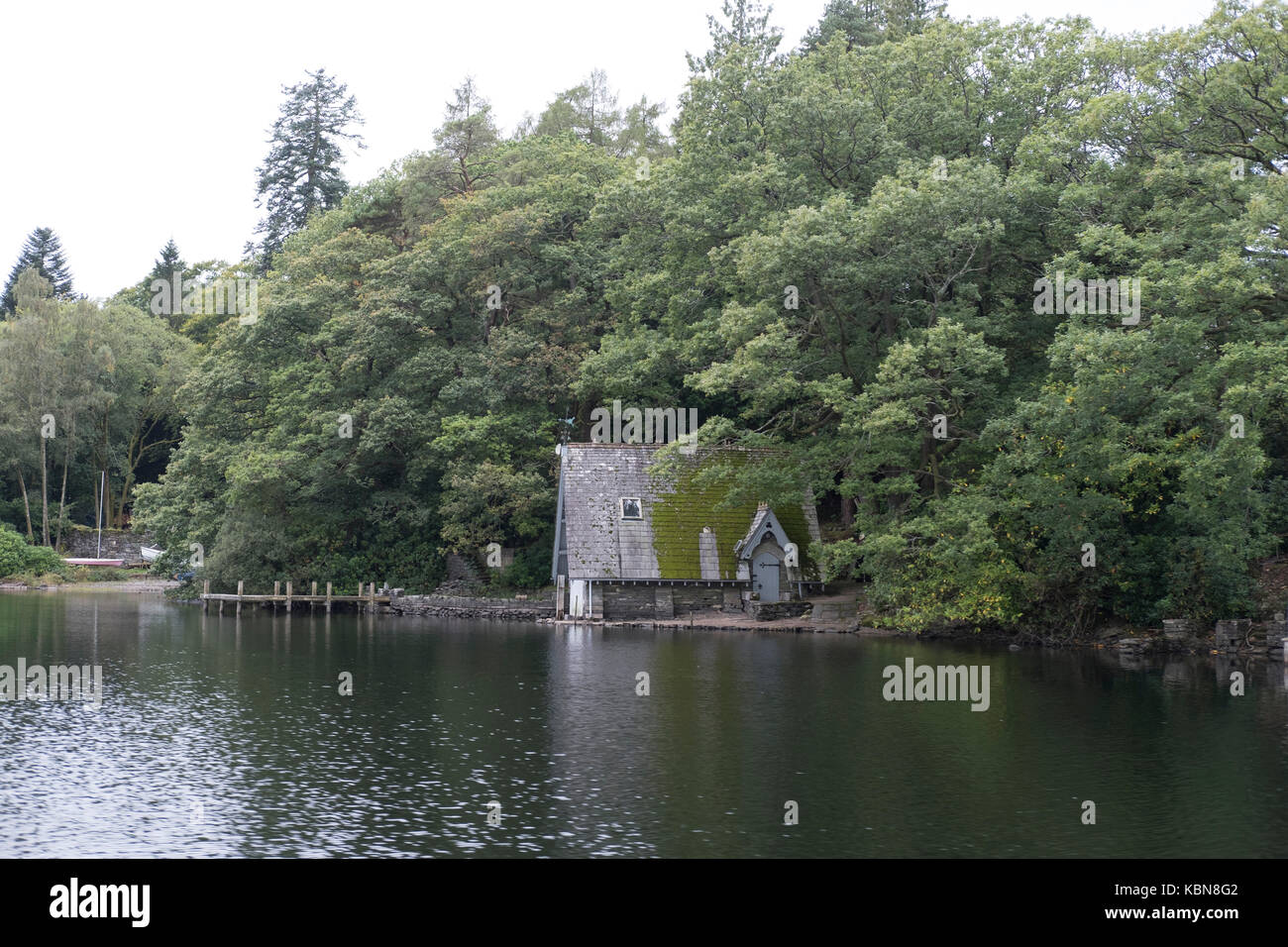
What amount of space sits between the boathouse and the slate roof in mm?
38

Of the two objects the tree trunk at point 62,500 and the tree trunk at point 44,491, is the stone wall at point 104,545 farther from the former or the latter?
the tree trunk at point 44,491

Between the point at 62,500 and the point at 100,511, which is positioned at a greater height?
the point at 62,500

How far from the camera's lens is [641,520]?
45.2 metres

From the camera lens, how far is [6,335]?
7300 centimetres

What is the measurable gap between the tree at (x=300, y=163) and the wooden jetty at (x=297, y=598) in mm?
35412

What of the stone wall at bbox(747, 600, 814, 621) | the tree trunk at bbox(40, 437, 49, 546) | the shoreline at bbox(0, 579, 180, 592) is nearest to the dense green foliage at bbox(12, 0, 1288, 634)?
the stone wall at bbox(747, 600, 814, 621)

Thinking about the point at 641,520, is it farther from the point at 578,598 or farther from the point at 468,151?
the point at 468,151

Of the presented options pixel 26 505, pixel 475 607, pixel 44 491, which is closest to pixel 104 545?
pixel 26 505

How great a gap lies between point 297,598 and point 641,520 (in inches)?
681

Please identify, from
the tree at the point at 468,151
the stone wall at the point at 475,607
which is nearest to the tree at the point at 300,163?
the tree at the point at 468,151

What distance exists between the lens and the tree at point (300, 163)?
81.6 m
